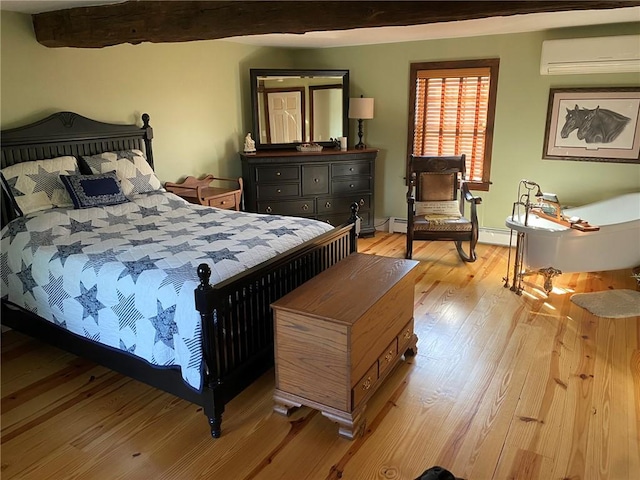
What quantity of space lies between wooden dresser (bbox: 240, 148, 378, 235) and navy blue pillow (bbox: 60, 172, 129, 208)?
67.0 inches

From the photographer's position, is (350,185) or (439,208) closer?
(439,208)

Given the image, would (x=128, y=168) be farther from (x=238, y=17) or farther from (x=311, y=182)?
(x=311, y=182)

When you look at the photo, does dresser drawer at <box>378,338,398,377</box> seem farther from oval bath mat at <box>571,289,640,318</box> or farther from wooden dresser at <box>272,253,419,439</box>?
oval bath mat at <box>571,289,640,318</box>

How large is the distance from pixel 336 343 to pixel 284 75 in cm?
380

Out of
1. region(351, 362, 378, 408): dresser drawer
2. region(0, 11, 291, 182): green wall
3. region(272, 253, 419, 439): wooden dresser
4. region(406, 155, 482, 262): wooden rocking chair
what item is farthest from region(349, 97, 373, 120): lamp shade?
region(351, 362, 378, 408): dresser drawer

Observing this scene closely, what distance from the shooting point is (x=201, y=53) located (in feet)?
15.5

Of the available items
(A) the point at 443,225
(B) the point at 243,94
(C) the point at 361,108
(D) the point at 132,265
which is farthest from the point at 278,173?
(D) the point at 132,265

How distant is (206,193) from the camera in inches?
177

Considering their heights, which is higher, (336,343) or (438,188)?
(438,188)

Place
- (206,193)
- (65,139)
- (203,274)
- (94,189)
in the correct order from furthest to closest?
(206,193) < (65,139) < (94,189) < (203,274)

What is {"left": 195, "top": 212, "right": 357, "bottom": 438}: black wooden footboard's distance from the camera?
7.11 feet

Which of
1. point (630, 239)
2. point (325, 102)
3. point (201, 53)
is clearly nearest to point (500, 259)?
point (630, 239)

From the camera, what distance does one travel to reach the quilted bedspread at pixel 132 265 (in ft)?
7.40

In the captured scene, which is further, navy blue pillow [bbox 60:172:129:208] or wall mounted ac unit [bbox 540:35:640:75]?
wall mounted ac unit [bbox 540:35:640:75]
